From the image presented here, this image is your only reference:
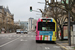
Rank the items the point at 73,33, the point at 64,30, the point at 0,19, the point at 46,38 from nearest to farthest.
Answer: the point at 73,33 < the point at 46,38 < the point at 64,30 < the point at 0,19

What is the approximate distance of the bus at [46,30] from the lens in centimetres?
1920

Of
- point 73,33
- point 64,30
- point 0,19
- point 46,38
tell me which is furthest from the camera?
point 0,19

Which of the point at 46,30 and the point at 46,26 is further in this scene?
the point at 46,26

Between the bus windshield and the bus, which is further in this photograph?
the bus windshield

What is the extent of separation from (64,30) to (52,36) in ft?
16.5

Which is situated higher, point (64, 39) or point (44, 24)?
point (44, 24)

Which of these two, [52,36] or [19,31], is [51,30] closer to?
[52,36]

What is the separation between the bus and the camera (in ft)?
63.0

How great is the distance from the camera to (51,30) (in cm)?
1931

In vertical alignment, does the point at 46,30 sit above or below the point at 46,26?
below

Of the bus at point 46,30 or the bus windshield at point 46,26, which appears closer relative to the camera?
the bus at point 46,30

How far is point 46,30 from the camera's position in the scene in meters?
19.4

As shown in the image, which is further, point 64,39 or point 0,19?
point 0,19

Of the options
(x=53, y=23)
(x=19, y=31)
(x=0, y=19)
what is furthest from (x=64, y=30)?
(x=0, y=19)
